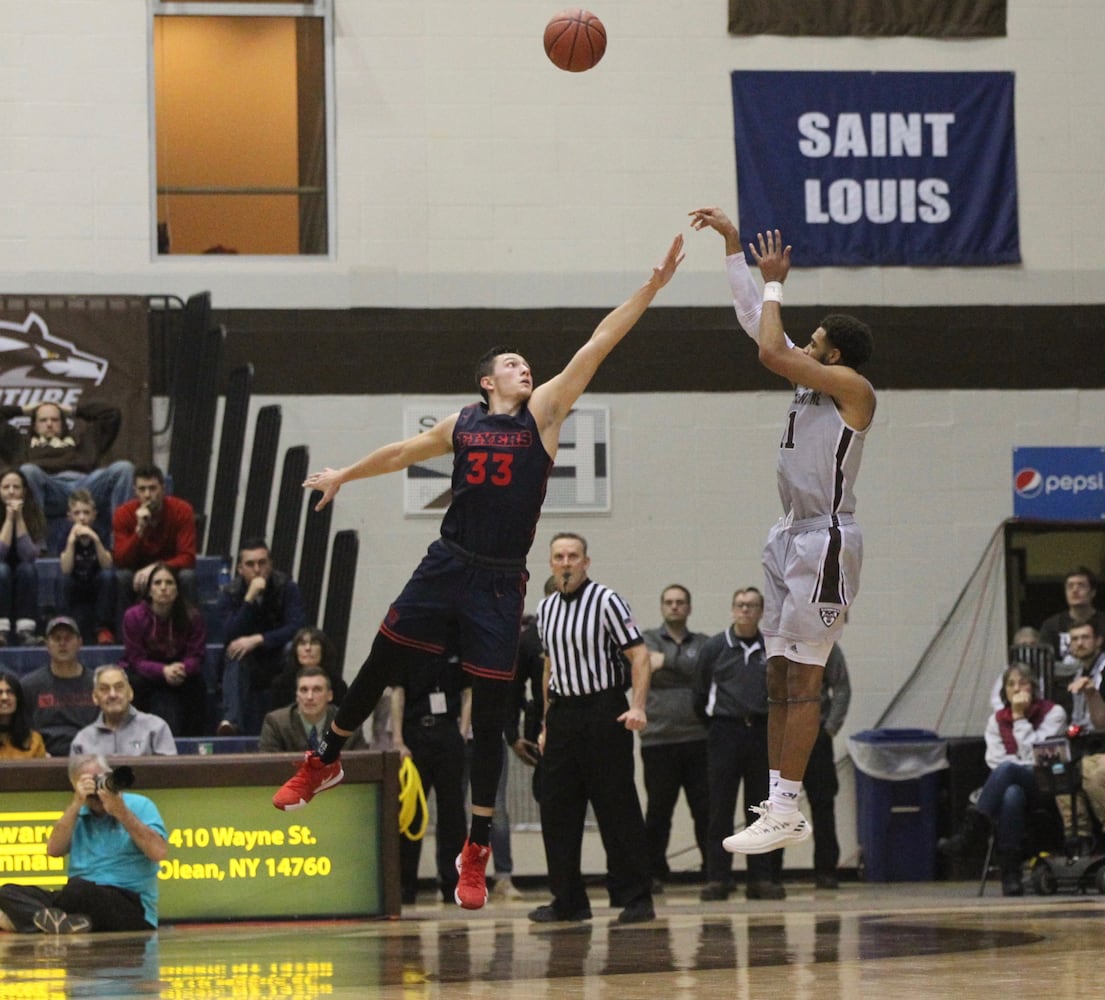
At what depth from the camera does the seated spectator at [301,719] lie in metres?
12.1

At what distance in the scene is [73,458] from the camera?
588 inches

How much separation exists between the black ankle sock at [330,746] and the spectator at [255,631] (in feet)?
16.3

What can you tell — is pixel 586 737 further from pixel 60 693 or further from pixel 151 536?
pixel 151 536

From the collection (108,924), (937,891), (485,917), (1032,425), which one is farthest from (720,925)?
(1032,425)

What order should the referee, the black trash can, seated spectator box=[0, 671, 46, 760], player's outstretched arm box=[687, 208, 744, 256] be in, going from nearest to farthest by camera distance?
player's outstretched arm box=[687, 208, 744, 256] → the referee → seated spectator box=[0, 671, 46, 760] → the black trash can

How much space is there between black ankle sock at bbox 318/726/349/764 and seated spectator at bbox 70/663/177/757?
133 inches

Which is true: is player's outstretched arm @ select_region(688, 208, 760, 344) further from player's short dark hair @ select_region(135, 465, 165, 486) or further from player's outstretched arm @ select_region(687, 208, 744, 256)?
player's short dark hair @ select_region(135, 465, 165, 486)

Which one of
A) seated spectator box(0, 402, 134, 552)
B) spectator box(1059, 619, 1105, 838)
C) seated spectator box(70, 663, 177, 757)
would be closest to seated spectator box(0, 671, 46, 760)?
seated spectator box(70, 663, 177, 757)

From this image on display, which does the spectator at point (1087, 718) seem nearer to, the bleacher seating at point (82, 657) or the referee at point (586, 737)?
the referee at point (586, 737)

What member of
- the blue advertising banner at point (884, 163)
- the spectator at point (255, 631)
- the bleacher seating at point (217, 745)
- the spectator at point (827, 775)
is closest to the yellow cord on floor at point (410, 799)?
the bleacher seating at point (217, 745)

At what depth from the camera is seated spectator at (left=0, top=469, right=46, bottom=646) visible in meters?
13.5

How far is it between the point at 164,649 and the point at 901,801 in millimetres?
6305

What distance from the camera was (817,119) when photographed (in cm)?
1703

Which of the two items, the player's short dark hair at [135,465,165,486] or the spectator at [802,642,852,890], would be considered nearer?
the player's short dark hair at [135,465,165,486]
